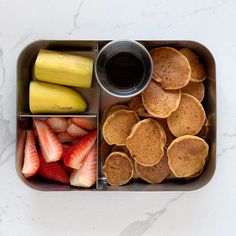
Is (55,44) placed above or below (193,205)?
above

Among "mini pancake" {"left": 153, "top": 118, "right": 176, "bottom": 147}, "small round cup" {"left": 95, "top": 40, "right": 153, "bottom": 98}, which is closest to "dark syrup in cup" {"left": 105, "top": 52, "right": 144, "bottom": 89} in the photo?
"small round cup" {"left": 95, "top": 40, "right": 153, "bottom": 98}

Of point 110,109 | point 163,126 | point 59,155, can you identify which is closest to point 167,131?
point 163,126

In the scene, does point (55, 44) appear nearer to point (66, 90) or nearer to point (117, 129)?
point (66, 90)

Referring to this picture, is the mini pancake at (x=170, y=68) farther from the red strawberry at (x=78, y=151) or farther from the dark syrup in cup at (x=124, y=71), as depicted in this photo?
the red strawberry at (x=78, y=151)

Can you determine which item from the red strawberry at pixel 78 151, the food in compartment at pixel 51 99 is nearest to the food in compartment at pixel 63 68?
the food in compartment at pixel 51 99

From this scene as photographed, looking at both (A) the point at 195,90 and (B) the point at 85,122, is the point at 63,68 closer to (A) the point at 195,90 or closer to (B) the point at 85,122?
(B) the point at 85,122
